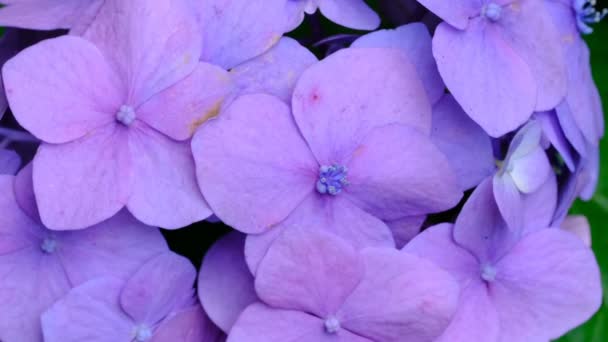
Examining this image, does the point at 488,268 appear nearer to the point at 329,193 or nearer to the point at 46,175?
the point at 329,193

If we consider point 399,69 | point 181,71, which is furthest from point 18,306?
point 399,69

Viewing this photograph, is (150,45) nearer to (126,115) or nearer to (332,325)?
(126,115)

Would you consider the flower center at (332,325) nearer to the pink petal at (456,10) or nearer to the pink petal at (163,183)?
the pink petal at (163,183)

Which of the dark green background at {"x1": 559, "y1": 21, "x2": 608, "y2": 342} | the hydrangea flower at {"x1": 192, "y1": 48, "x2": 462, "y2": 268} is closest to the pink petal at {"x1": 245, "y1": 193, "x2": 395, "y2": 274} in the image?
the hydrangea flower at {"x1": 192, "y1": 48, "x2": 462, "y2": 268}

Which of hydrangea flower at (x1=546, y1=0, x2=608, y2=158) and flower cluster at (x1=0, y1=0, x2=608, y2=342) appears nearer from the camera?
flower cluster at (x1=0, y1=0, x2=608, y2=342)

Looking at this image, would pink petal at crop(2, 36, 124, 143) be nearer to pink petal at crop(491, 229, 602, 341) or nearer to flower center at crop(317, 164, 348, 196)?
flower center at crop(317, 164, 348, 196)

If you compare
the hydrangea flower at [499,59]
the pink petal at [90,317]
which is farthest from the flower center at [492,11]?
the pink petal at [90,317]

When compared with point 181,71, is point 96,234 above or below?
below
